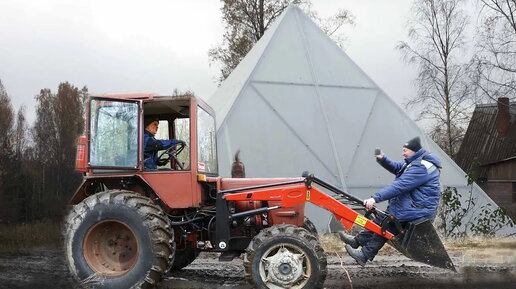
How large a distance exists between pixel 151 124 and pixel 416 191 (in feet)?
10.9

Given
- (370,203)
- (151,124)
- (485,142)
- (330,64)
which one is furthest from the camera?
(485,142)

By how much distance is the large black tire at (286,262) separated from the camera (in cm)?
590

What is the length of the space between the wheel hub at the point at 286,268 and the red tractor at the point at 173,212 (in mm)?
10

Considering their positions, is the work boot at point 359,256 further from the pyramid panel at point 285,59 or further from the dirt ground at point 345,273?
the pyramid panel at point 285,59

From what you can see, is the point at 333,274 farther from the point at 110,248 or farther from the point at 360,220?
the point at 110,248

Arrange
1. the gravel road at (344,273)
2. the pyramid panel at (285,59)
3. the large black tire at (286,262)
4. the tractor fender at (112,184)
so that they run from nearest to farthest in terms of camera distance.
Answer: the large black tire at (286,262)
the tractor fender at (112,184)
the gravel road at (344,273)
the pyramid panel at (285,59)

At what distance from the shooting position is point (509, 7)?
24703mm

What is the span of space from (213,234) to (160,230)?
866 millimetres

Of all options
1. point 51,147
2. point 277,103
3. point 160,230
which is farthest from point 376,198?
point 277,103

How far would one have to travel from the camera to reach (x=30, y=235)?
7.77 metres

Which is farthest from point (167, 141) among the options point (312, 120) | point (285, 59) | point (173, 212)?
point (285, 59)

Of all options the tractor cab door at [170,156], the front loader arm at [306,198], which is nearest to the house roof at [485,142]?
the front loader arm at [306,198]

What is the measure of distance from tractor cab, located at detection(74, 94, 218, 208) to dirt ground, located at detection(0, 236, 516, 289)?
1.19 meters

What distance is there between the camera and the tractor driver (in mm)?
6605
